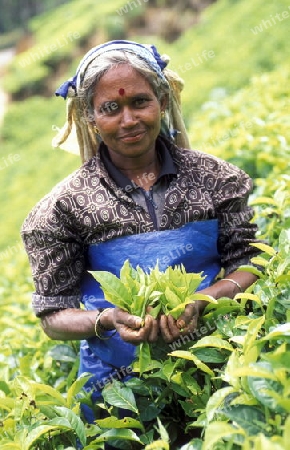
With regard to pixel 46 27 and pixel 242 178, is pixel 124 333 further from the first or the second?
pixel 46 27

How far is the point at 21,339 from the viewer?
291 cm

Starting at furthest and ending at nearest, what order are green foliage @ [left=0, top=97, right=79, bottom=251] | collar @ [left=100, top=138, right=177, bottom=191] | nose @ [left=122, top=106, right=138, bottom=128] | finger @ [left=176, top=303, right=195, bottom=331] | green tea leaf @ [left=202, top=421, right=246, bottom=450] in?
green foliage @ [left=0, top=97, right=79, bottom=251], collar @ [left=100, top=138, right=177, bottom=191], nose @ [left=122, top=106, right=138, bottom=128], finger @ [left=176, top=303, right=195, bottom=331], green tea leaf @ [left=202, top=421, right=246, bottom=450]

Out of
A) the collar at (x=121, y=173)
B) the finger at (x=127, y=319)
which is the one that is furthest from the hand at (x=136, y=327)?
the collar at (x=121, y=173)

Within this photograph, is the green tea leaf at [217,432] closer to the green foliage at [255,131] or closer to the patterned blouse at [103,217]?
the patterned blouse at [103,217]

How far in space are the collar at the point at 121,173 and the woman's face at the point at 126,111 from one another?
8cm

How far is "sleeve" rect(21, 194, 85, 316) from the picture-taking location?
201cm

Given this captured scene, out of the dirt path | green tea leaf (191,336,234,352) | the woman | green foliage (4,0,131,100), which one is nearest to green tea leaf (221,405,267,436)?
green tea leaf (191,336,234,352)

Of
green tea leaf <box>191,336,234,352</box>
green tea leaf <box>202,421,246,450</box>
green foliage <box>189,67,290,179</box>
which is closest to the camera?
green tea leaf <box>202,421,246,450</box>

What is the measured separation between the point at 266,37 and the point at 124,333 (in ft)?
30.2

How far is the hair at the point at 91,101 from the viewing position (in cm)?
201

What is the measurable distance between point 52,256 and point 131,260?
224mm

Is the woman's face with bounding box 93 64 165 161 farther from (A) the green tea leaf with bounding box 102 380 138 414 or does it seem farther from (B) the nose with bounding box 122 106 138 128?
(A) the green tea leaf with bounding box 102 380 138 414

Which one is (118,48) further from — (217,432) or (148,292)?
(217,432)

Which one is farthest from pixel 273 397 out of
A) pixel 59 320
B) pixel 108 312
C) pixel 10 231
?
pixel 10 231
